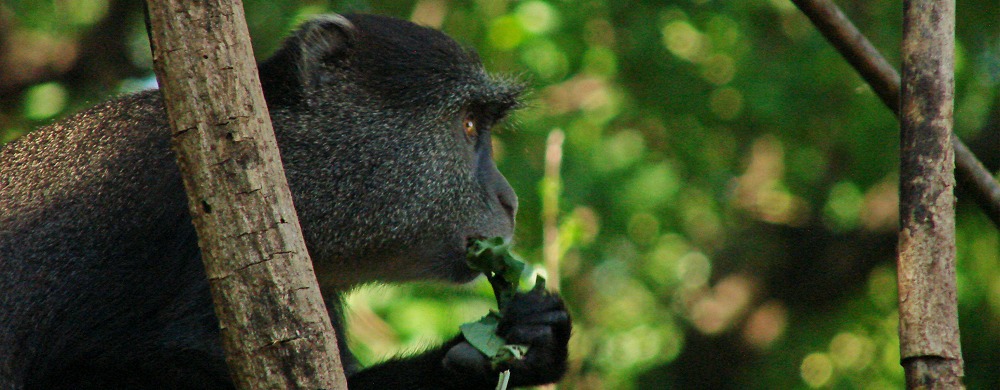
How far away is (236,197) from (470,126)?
2.30 meters

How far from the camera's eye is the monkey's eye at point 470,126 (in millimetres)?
4883

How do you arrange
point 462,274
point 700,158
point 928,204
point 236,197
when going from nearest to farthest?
point 236,197, point 928,204, point 462,274, point 700,158

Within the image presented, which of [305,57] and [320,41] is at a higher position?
[320,41]

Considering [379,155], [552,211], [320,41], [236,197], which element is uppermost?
[320,41]

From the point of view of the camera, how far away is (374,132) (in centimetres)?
453

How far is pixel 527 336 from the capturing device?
390cm

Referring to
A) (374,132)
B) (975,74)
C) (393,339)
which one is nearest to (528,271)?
(374,132)

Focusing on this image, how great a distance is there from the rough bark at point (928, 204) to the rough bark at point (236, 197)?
172cm

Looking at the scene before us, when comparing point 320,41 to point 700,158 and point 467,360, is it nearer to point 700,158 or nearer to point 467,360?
point 467,360

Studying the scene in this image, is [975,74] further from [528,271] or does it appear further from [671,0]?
[528,271]

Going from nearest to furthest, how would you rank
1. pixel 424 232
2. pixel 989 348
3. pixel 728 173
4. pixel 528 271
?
pixel 528 271
pixel 424 232
pixel 989 348
pixel 728 173

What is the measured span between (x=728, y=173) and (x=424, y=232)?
5948 mm

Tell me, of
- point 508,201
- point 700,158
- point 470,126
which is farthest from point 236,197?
point 700,158

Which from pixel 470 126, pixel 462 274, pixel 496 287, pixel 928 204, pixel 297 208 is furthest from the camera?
pixel 470 126
